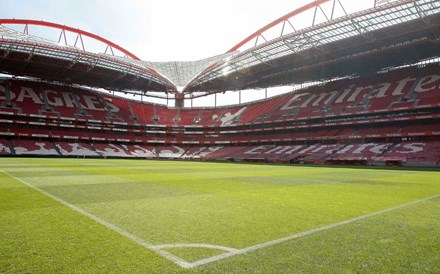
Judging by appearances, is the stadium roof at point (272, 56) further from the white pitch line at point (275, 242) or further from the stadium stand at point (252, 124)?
the white pitch line at point (275, 242)

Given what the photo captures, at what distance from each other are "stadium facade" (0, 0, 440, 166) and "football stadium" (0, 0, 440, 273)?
302mm

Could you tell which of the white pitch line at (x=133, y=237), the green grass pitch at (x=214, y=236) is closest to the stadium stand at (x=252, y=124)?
the green grass pitch at (x=214, y=236)

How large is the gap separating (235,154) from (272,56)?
1800cm

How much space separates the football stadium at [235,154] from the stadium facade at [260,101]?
30cm

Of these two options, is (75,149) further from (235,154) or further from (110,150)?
(235,154)

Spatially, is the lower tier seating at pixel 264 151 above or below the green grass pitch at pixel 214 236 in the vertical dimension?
below

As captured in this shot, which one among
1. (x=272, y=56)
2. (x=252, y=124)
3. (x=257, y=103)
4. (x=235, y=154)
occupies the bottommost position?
(x=235, y=154)

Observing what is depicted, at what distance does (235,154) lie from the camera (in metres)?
53.1

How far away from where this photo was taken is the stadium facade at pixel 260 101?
3812 centimetres

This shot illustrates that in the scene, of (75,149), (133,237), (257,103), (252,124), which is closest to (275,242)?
(133,237)

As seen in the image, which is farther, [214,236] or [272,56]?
[272,56]

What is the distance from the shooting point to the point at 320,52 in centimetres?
4488

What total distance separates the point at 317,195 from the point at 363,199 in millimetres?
1307

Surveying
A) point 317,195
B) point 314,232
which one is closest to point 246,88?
point 317,195
